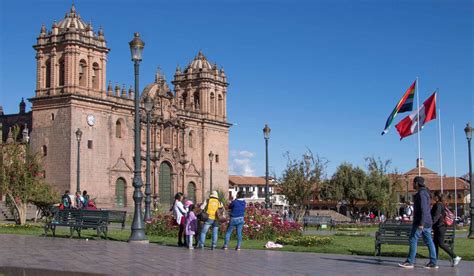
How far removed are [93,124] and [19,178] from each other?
23.3 meters

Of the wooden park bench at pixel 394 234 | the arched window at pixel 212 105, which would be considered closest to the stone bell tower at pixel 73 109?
the arched window at pixel 212 105

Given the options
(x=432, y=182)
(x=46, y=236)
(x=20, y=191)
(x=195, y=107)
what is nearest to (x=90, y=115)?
(x=195, y=107)

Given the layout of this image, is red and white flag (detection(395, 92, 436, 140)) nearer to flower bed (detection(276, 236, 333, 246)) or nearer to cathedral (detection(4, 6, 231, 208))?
flower bed (detection(276, 236, 333, 246))

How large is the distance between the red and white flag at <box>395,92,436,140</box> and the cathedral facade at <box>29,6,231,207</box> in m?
28.9

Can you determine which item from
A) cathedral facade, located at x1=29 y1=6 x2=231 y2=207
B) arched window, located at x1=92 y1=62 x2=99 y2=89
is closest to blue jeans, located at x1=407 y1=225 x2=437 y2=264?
cathedral facade, located at x1=29 y1=6 x2=231 y2=207

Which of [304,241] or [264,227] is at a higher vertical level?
[264,227]

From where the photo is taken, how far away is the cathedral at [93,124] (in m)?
51.8

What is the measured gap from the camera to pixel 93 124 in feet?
176

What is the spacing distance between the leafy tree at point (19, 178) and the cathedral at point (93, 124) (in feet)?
50.8

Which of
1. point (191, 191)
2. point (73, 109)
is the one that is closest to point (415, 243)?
point (73, 109)

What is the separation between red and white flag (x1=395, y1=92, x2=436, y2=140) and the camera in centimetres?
2427

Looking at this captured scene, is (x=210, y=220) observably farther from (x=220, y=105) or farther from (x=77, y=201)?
(x=220, y=105)

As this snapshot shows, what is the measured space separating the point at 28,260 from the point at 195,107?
5724cm

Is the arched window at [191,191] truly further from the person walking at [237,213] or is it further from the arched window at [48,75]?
the person walking at [237,213]
